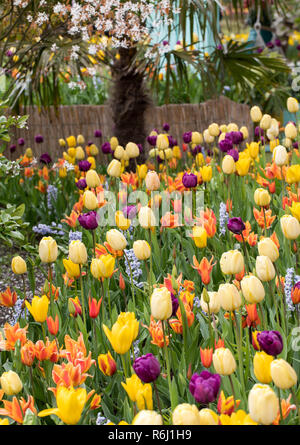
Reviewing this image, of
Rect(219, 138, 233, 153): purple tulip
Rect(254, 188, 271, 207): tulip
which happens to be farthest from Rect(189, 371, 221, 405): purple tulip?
Rect(219, 138, 233, 153): purple tulip

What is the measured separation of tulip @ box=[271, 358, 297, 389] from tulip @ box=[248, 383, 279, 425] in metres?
0.10

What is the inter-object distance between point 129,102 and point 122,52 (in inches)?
16.3

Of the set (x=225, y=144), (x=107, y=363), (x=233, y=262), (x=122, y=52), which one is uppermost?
(x=122, y=52)

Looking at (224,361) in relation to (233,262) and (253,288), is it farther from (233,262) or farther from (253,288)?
(233,262)

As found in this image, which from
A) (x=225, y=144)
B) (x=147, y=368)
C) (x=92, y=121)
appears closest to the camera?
(x=147, y=368)

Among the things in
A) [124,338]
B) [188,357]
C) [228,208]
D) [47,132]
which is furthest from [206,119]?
[124,338]

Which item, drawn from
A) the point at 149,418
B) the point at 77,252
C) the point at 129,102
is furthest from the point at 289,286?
the point at 129,102

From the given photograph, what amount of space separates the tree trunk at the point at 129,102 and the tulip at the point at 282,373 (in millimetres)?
3874

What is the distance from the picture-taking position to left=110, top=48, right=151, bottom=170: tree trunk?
4.89 meters

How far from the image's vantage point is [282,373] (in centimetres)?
107

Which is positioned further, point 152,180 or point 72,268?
point 152,180

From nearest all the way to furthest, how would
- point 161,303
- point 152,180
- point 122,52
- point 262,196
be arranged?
point 161,303 → point 262,196 → point 152,180 → point 122,52

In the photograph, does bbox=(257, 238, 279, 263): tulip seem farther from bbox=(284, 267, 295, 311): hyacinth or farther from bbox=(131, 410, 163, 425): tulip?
bbox=(131, 410, 163, 425): tulip

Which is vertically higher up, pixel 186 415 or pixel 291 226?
pixel 291 226
